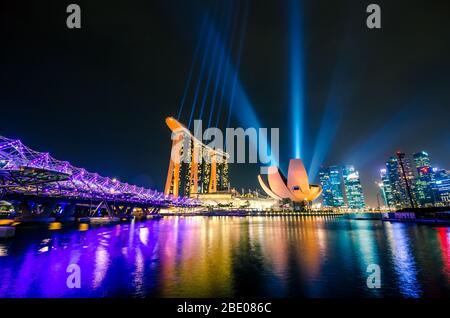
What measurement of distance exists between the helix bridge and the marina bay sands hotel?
141 ft

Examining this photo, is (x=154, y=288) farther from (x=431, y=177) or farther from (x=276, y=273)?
(x=431, y=177)

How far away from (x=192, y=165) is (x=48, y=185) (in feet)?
310

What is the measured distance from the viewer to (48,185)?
40.1m

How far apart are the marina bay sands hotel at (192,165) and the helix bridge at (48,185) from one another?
42.9 metres

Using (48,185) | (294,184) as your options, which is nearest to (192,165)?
(294,184)

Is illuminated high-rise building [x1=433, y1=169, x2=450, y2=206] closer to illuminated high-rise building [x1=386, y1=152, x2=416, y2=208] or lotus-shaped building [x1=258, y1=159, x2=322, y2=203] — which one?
illuminated high-rise building [x1=386, y1=152, x2=416, y2=208]

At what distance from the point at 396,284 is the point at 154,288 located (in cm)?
878

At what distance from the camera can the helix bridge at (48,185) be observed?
962 inches

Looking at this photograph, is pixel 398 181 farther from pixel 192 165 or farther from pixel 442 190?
pixel 192 165

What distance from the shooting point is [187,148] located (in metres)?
133

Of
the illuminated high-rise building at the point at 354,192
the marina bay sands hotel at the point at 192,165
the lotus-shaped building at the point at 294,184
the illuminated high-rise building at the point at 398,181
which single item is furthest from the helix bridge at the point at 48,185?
the illuminated high-rise building at the point at 354,192

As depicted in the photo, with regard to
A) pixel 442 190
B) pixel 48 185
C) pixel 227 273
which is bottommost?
pixel 227 273

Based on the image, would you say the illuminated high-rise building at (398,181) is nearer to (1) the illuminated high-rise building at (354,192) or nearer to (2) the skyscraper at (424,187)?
(2) the skyscraper at (424,187)

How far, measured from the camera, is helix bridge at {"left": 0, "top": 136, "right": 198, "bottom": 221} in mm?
24436
